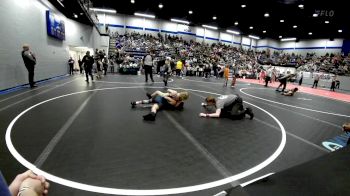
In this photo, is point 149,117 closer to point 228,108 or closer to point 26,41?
point 228,108

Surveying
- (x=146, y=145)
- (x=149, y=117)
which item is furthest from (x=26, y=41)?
(x=146, y=145)

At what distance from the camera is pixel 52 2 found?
12.3 metres

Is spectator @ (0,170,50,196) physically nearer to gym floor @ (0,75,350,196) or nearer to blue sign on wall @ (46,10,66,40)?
gym floor @ (0,75,350,196)

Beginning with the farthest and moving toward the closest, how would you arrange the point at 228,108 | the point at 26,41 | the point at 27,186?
the point at 26,41 < the point at 228,108 < the point at 27,186

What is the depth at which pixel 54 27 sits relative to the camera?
12.5 metres

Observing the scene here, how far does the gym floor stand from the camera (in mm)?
2559

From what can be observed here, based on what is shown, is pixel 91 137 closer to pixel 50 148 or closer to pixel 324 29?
pixel 50 148

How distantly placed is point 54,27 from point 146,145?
472 inches

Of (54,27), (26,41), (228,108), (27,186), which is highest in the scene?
(54,27)

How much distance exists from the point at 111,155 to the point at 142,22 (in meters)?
30.9

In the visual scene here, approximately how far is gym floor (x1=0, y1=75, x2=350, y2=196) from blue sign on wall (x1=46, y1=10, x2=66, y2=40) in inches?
289

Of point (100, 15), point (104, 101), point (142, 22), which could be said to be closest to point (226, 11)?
point (142, 22)

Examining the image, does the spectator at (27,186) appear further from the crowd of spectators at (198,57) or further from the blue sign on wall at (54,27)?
the crowd of spectators at (198,57)

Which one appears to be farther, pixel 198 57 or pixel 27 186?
pixel 198 57
